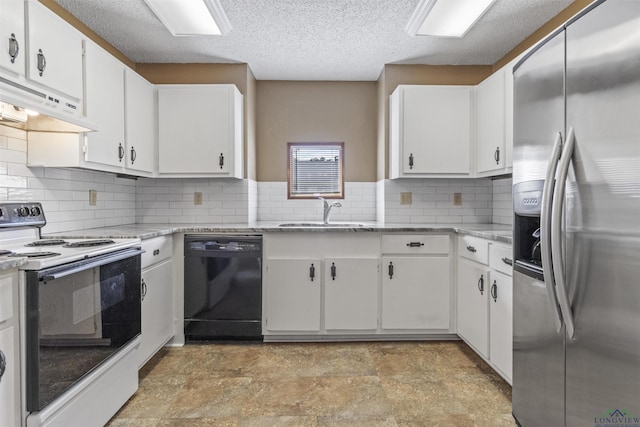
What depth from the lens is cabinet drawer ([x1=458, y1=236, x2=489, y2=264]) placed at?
91.8 inches

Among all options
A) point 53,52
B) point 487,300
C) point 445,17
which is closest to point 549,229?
point 487,300

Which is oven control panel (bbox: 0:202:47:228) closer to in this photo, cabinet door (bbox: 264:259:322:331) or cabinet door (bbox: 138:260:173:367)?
cabinet door (bbox: 138:260:173:367)

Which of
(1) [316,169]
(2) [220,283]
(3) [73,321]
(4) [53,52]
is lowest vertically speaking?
(2) [220,283]

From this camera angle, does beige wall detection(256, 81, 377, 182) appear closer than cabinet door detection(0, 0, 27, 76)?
No

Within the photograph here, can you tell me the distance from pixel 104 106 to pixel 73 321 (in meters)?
1.45

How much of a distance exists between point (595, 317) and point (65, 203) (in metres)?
2.85

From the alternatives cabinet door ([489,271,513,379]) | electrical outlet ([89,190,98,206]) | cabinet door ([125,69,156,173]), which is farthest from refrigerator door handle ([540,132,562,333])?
electrical outlet ([89,190,98,206])

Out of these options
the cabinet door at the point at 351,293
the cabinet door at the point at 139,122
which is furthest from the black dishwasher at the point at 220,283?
the cabinet door at the point at 139,122

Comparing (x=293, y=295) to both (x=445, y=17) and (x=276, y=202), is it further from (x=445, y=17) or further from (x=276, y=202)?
(x=445, y=17)

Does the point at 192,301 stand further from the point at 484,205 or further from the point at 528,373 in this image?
the point at 484,205

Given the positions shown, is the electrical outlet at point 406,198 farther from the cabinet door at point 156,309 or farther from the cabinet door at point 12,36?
the cabinet door at point 12,36

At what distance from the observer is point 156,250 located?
8.11 feet

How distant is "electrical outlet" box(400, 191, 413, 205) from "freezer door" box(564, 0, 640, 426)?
7.19 feet

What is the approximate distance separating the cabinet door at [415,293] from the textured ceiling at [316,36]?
173 cm
